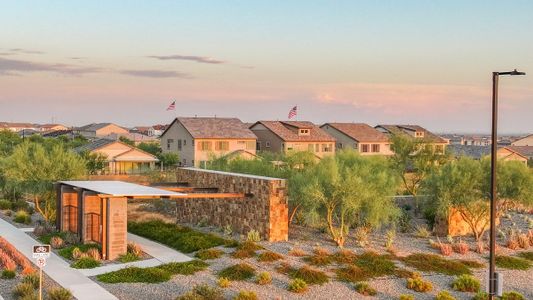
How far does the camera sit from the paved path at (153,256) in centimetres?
2264

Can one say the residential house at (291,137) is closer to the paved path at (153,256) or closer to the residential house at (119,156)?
the residential house at (119,156)

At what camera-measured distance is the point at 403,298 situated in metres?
18.8

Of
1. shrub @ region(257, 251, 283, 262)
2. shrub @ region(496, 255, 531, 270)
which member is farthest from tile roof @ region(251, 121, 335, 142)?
shrub @ region(257, 251, 283, 262)

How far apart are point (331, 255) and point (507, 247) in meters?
9.43

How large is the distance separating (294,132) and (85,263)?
58.3 metres

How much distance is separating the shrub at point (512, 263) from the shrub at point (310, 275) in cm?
811

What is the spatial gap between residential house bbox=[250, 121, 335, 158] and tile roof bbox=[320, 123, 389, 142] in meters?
4.73

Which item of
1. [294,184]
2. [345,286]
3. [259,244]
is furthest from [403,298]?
[294,184]

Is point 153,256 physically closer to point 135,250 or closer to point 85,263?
point 135,250

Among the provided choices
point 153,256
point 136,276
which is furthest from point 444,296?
point 153,256

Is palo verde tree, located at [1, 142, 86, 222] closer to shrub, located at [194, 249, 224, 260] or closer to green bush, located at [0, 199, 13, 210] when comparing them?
green bush, located at [0, 199, 13, 210]

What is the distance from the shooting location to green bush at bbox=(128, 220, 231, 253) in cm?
2673

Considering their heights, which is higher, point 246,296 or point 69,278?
point 246,296

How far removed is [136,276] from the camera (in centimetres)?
2131
